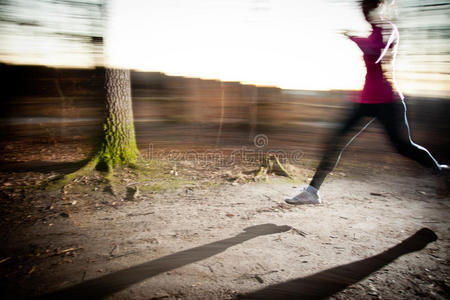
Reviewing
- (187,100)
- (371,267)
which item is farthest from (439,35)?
(187,100)

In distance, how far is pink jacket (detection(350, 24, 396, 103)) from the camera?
2203 mm

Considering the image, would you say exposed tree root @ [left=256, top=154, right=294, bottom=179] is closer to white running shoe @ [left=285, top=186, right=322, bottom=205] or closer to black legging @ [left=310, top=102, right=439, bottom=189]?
white running shoe @ [left=285, top=186, right=322, bottom=205]

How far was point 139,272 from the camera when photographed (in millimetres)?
1738

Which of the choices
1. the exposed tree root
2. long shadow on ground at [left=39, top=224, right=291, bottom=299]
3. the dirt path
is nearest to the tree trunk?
the dirt path

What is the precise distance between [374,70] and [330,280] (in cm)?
197

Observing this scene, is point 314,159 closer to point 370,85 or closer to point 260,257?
point 370,85

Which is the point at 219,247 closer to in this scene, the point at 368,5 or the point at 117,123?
the point at 368,5

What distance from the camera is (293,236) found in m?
2.25

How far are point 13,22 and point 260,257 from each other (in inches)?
166

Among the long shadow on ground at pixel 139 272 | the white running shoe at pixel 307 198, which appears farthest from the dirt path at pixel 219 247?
the white running shoe at pixel 307 198

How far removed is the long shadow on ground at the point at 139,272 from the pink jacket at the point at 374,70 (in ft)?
5.88

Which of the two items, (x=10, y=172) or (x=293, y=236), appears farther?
(x=10, y=172)

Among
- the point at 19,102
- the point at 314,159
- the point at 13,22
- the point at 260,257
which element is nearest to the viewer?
the point at 260,257

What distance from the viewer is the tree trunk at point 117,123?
415cm
